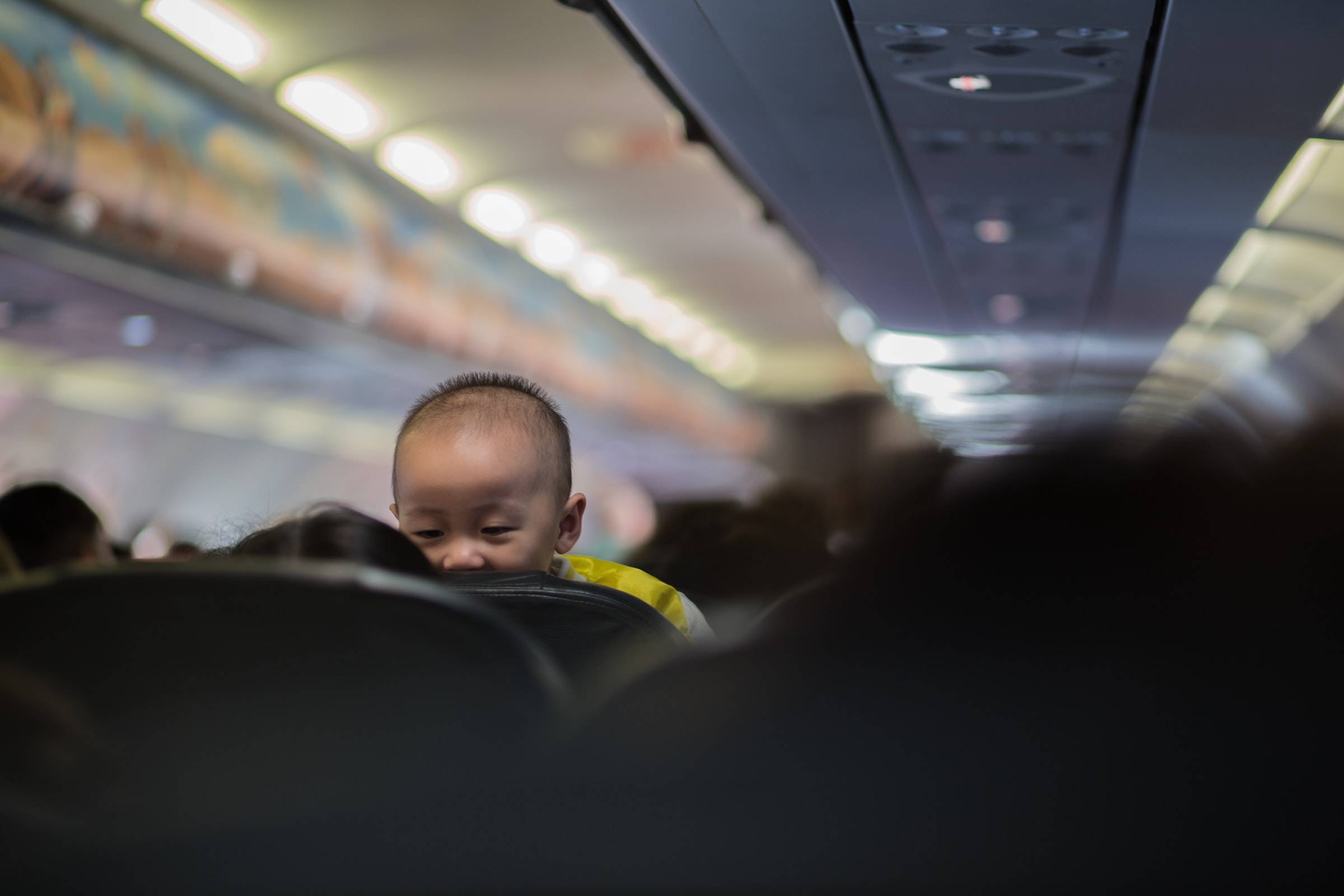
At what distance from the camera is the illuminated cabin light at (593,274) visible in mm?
11664

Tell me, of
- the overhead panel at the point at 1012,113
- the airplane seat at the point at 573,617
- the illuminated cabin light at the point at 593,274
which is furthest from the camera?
the illuminated cabin light at the point at 593,274

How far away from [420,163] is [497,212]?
130 centimetres

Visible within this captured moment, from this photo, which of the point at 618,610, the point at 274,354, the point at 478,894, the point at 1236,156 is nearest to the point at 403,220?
the point at 274,354

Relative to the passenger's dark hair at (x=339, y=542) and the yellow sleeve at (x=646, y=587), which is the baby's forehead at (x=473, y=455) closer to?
the yellow sleeve at (x=646, y=587)

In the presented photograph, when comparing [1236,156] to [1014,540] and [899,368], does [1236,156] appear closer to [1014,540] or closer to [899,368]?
[1014,540]

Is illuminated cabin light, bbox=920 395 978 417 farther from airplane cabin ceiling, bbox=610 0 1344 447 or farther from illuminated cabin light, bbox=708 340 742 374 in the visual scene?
illuminated cabin light, bbox=708 340 742 374

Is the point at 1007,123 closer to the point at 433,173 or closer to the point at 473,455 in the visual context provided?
the point at 473,455

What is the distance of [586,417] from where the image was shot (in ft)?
41.7

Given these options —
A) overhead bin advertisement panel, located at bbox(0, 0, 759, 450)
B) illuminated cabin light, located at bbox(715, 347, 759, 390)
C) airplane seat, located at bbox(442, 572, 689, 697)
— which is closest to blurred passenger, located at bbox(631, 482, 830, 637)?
airplane seat, located at bbox(442, 572, 689, 697)

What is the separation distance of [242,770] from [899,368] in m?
7.49

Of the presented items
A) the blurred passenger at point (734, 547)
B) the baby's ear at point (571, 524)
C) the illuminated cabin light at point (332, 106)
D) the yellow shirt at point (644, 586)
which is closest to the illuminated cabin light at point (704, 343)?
the illuminated cabin light at point (332, 106)

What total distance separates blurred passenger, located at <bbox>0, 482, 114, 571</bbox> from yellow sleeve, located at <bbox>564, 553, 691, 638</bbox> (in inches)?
62.8

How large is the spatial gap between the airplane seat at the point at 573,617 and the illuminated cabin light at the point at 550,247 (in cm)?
939

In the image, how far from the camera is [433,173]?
27.7 feet
